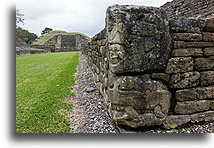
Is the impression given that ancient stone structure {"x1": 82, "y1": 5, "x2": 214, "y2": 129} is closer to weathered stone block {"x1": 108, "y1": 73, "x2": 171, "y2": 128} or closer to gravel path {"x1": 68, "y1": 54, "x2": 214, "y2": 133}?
weathered stone block {"x1": 108, "y1": 73, "x2": 171, "y2": 128}

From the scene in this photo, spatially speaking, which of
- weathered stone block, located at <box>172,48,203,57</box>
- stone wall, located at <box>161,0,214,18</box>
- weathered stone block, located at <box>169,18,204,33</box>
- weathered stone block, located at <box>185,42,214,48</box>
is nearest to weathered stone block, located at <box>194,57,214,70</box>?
weathered stone block, located at <box>172,48,203,57</box>

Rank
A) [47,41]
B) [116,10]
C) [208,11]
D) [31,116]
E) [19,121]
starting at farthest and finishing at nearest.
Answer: [47,41], [208,11], [31,116], [19,121], [116,10]

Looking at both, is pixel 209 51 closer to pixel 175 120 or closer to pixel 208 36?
pixel 208 36

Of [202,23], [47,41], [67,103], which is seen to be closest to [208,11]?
[202,23]

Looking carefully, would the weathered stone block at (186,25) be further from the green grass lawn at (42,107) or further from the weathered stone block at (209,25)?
the green grass lawn at (42,107)

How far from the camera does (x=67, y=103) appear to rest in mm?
4043

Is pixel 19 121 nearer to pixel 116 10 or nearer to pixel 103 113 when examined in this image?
pixel 103 113

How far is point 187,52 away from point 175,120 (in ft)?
3.51

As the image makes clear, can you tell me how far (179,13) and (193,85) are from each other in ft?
18.8

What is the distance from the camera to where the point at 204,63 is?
279 cm

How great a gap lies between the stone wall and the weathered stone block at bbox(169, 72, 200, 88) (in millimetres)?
3903

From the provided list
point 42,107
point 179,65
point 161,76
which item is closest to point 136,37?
point 161,76

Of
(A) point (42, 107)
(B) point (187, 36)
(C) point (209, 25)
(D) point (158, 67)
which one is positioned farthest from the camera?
(A) point (42, 107)

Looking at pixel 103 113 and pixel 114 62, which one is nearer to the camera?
pixel 114 62
